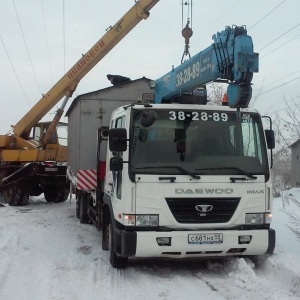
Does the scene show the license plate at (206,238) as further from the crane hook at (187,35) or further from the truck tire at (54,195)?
the truck tire at (54,195)

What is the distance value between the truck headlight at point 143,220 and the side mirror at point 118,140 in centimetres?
93

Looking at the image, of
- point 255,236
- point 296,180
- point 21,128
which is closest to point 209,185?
point 255,236

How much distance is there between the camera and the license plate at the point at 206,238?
19.4ft

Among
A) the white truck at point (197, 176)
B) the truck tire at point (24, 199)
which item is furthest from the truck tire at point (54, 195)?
the white truck at point (197, 176)

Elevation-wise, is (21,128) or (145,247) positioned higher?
(21,128)

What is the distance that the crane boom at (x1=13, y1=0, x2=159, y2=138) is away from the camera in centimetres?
1235

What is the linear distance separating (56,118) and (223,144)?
1097 centimetres

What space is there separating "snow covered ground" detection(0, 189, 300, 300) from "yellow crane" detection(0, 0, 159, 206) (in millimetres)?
6971

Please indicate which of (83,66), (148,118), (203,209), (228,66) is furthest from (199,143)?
(83,66)

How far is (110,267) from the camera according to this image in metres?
6.71

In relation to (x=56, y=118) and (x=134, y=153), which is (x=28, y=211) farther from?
(x=134, y=153)

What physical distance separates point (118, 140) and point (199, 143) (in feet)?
3.81

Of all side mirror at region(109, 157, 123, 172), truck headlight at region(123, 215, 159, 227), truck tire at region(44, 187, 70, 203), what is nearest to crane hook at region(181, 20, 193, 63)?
side mirror at region(109, 157, 123, 172)

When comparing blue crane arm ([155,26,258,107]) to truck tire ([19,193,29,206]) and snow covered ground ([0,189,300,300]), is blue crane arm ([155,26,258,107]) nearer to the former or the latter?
snow covered ground ([0,189,300,300])
